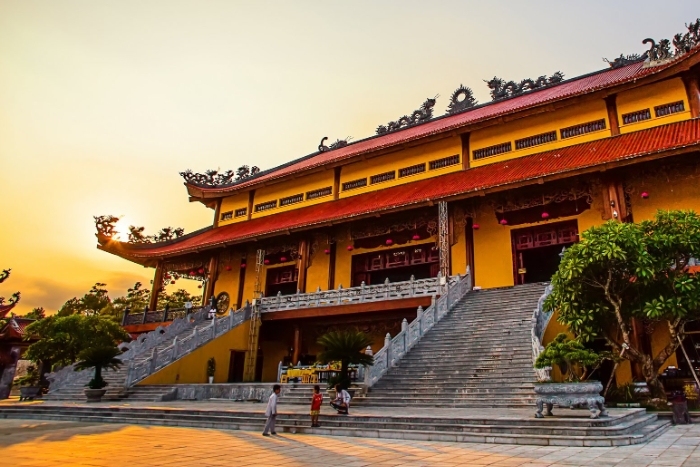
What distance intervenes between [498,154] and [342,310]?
8307mm

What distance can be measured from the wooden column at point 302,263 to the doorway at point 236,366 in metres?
3.43

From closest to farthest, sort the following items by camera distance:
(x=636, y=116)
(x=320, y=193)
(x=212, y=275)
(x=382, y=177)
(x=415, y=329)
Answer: (x=415, y=329)
(x=636, y=116)
(x=382, y=177)
(x=212, y=275)
(x=320, y=193)

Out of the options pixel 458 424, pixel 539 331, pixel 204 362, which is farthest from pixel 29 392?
pixel 539 331

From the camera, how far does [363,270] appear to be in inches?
811

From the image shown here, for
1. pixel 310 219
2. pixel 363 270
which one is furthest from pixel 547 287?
pixel 310 219

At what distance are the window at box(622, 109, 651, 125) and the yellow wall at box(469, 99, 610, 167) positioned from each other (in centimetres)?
53

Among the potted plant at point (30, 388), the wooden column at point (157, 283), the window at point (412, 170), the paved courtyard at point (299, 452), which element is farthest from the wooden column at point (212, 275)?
the paved courtyard at point (299, 452)

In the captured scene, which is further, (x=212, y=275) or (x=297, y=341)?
(x=212, y=275)

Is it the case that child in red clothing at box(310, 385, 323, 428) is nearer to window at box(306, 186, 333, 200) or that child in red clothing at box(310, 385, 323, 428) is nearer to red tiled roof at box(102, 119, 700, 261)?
red tiled roof at box(102, 119, 700, 261)

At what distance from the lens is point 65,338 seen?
17953 millimetres

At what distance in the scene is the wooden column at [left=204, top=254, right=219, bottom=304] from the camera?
919 inches

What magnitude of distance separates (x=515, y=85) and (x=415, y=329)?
602 inches

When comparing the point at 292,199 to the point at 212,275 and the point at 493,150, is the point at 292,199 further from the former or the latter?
the point at 493,150

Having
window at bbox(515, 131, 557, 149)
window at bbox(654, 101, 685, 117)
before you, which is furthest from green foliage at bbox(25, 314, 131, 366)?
window at bbox(654, 101, 685, 117)
